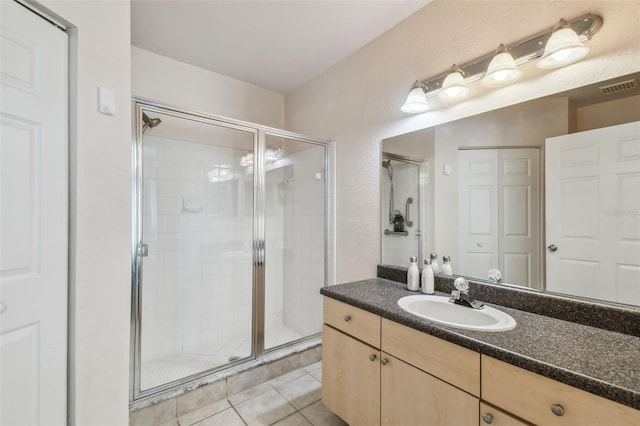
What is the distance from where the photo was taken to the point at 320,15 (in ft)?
6.09

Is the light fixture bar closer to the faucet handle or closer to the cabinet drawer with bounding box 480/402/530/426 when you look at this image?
the faucet handle

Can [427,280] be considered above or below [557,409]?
above

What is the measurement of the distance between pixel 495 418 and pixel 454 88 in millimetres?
1539

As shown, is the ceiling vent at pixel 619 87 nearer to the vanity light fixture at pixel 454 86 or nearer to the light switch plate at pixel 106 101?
the vanity light fixture at pixel 454 86

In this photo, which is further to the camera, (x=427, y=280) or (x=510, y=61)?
(x=427, y=280)

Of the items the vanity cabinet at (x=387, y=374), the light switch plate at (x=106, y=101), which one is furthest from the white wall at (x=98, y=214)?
the vanity cabinet at (x=387, y=374)

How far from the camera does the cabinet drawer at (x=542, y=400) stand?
2.34 ft

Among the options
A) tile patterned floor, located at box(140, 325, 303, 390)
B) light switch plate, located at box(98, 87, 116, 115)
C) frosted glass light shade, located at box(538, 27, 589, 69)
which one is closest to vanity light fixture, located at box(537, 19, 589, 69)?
frosted glass light shade, located at box(538, 27, 589, 69)

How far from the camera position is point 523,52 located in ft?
4.30

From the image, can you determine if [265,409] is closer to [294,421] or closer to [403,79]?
[294,421]

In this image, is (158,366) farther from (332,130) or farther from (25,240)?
(332,130)

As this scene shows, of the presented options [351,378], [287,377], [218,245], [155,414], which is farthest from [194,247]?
[351,378]

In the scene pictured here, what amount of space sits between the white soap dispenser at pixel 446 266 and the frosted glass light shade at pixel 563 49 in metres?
1.07

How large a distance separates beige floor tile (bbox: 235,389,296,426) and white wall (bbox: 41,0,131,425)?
2.30ft
